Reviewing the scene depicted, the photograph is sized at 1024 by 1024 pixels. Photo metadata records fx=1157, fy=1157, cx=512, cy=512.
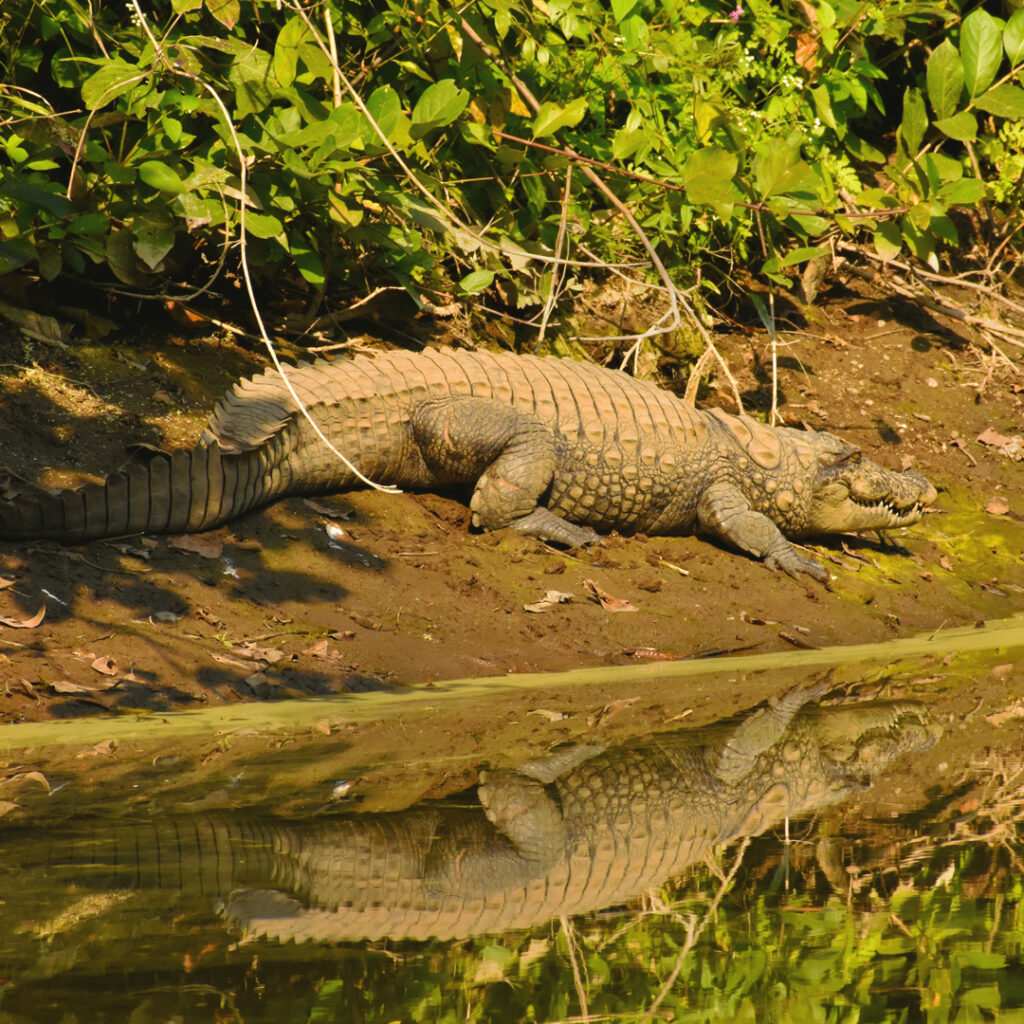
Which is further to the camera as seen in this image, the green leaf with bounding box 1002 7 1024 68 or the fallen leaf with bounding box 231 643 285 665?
the green leaf with bounding box 1002 7 1024 68

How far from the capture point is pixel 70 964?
5.87ft

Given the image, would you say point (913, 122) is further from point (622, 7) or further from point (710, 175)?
point (622, 7)

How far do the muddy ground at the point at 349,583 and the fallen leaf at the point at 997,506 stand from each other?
18mm

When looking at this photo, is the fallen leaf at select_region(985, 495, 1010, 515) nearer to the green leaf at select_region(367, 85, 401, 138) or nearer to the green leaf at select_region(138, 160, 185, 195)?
the green leaf at select_region(367, 85, 401, 138)

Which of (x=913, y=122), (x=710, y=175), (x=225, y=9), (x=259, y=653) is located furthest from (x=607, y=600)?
(x=225, y=9)

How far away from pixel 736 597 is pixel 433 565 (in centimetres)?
156

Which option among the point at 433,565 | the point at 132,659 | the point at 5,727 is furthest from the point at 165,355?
the point at 5,727

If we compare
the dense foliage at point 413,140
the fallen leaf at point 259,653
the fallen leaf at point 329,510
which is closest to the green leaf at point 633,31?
the dense foliage at point 413,140

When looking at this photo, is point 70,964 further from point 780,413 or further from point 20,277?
point 780,413

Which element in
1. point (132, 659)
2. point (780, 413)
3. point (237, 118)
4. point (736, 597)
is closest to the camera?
point (132, 659)

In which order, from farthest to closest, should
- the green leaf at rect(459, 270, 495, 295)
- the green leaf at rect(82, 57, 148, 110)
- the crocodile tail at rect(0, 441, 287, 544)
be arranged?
the green leaf at rect(459, 270, 495, 295)
the green leaf at rect(82, 57, 148, 110)
the crocodile tail at rect(0, 441, 287, 544)

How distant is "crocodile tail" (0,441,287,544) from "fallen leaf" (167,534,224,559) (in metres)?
0.05

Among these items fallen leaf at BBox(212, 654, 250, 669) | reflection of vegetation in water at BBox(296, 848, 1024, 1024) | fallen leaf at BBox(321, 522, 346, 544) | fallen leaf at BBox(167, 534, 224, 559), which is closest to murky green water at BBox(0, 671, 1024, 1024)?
reflection of vegetation in water at BBox(296, 848, 1024, 1024)

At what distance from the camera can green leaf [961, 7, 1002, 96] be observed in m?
5.96
